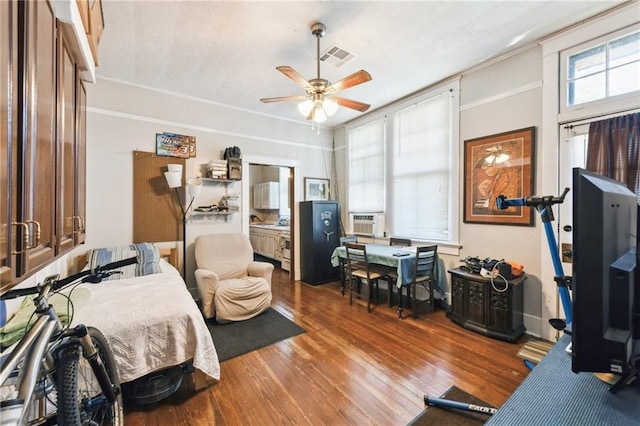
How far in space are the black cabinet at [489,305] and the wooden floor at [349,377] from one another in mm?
98

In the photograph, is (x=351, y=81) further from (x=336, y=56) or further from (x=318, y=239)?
(x=318, y=239)

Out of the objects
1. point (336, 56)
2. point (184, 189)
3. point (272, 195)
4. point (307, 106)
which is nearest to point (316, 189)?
point (272, 195)

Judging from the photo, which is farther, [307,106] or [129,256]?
[129,256]

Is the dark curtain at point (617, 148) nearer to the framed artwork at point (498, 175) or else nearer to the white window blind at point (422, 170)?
the framed artwork at point (498, 175)

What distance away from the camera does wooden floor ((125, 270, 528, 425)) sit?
5.74ft

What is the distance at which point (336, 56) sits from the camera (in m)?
2.89

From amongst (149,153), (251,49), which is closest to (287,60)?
(251,49)

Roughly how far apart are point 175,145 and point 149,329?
2742 millimetres

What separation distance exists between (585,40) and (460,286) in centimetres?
258

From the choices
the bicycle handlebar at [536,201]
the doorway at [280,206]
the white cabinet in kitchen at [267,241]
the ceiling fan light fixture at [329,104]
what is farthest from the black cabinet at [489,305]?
the white cabinet in kitchen at [267,241]

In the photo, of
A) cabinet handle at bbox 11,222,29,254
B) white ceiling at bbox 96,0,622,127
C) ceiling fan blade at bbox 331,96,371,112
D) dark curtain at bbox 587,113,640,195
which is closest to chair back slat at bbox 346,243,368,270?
ceiling fan blade at bbox 331,96,371,112

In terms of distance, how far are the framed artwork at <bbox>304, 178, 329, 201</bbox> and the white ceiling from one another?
197 cm

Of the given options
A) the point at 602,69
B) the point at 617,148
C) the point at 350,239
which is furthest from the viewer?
the point at 350,239

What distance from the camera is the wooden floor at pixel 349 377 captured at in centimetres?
175
